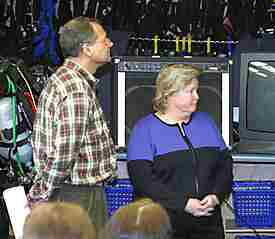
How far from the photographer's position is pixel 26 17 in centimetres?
643

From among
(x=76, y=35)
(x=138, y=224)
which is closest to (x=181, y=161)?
(x=76, y=35)

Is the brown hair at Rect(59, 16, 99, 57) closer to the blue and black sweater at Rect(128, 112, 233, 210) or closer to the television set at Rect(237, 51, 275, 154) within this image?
the blue and black sweater at Rect(128, 112, 233, 210)

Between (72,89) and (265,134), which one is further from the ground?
(72,89)

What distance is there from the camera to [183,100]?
4066mm

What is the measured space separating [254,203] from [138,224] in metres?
2.46

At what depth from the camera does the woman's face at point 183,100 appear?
407 centimetres

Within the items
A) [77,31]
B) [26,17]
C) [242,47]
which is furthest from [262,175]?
[26,17]

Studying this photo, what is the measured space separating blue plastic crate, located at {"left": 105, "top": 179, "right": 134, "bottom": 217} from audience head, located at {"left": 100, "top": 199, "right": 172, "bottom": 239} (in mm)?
2222

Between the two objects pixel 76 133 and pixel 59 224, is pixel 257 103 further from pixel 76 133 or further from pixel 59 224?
pixel 59 224

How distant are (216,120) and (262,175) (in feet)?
1.47

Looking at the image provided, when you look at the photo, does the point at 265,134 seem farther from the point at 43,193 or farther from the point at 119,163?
the point at 43,193

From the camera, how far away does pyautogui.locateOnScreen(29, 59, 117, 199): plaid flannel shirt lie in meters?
4.04

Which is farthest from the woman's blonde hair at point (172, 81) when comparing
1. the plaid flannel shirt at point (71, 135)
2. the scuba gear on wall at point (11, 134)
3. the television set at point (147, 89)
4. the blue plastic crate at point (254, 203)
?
the scuba gear on wall at point (11, 134)

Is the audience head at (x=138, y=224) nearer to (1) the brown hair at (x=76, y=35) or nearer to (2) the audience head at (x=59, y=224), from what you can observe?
(2) the audience head at (x=59, y=224)
